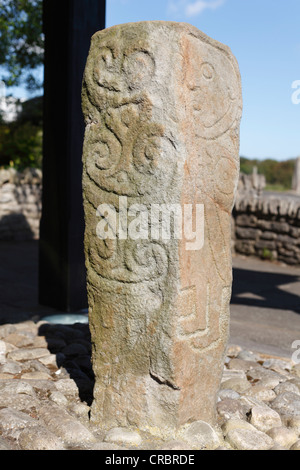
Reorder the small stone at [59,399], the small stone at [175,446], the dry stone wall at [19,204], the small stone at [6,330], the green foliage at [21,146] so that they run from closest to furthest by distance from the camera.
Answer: the small stone at [175,446], the small stone at [59,399], the small stone at [6,330], the dry stone wall at [19,204], the green foliage at [21,146]

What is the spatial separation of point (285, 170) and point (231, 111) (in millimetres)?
30800

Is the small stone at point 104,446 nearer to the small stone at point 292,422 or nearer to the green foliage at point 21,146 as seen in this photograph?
the small stone at point 292,422

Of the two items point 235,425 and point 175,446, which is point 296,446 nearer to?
point 235,425

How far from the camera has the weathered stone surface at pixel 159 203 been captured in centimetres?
209

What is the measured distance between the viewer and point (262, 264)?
812cm

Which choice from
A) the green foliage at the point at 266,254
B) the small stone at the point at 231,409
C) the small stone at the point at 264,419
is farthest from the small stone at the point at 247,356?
the green foliage at the point at 266,254

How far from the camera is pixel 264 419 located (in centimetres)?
245

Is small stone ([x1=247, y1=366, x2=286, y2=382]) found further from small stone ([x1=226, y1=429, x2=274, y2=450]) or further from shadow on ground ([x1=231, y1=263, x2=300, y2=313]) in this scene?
shadow on ground ([x1=231, y1=263, x2=300, y2=313])

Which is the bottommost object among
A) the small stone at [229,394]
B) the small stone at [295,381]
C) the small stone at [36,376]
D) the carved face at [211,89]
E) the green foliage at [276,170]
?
the small stone at [295,381]

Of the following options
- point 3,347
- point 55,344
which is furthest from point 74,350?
point 3,347

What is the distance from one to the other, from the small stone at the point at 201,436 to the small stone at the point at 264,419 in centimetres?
31

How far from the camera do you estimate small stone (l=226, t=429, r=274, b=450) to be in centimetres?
214
